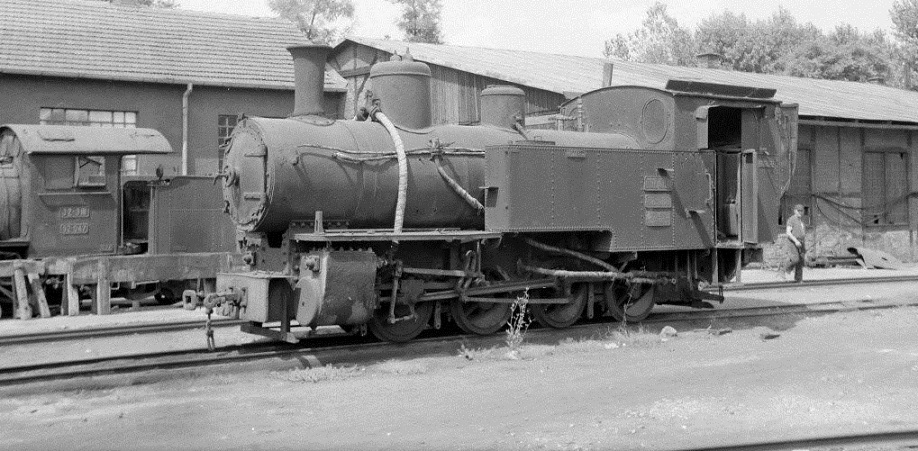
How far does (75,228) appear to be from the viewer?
15.1 m

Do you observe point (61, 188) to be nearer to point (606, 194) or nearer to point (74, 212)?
point (74, 212)

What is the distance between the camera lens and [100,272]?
14648mm

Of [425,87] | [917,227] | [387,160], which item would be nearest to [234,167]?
[387,160]

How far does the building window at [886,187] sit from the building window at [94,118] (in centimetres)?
1852

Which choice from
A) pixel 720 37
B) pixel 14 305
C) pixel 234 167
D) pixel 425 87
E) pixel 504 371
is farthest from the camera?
pixel 720 37

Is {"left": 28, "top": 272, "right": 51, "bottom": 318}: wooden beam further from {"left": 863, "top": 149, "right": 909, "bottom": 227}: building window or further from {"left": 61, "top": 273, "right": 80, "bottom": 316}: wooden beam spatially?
{"left": 863, "top": 149, "right": 909, "bottom": 227}: building window

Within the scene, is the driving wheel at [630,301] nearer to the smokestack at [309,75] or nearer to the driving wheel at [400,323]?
the driving wheel at [400,323]

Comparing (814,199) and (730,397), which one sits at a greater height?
(814,199)

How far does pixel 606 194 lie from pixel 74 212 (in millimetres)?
8635

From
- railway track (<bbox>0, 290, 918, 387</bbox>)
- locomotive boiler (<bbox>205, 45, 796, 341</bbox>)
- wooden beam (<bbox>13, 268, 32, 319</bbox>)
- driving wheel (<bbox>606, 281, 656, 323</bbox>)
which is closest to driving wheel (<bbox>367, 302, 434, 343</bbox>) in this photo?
locomotive boiler (<bbox>205, 45, 796, 341</bbox>)

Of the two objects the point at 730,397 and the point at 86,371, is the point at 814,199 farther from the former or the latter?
the point at 86,371

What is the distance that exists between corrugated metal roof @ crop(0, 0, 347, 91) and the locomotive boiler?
1156cm

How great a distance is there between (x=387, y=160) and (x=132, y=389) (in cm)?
361

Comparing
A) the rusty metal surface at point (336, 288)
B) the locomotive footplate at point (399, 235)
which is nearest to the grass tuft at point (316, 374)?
the rusty metal surface at point (336, 288)
